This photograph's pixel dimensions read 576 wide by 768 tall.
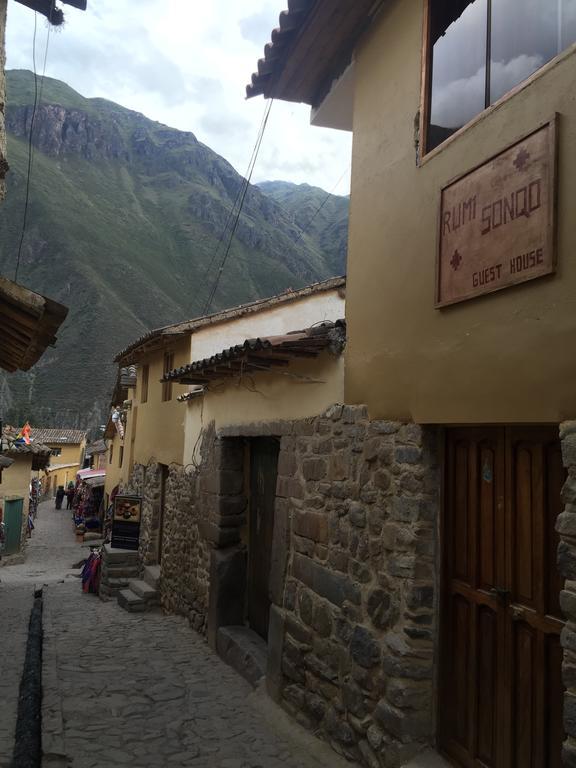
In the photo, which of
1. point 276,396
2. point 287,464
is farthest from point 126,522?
point 287,464

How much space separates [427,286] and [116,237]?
76611 mm

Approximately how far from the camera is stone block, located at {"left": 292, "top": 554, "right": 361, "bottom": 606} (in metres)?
4.00

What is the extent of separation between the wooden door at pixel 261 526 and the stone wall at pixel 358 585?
109 cm

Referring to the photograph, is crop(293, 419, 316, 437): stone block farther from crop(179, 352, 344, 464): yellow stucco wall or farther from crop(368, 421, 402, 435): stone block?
crop(368, 421, 402, 435): stone block

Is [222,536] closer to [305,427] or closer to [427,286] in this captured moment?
[305,427]

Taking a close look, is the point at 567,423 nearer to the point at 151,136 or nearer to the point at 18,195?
the point at 18,195

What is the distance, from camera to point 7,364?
698 centimetres

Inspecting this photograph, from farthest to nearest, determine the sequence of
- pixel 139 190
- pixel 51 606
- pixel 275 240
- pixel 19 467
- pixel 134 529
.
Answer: pixel 139 190 < pixel 275 240 < pixel 19 467 < pixel 134 529 < pixel 51 606

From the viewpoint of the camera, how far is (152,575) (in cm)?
988

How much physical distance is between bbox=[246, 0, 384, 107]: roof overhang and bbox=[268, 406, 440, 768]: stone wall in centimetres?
291

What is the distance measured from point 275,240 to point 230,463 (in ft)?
262

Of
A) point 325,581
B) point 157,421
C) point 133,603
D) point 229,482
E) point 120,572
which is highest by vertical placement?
point 157,421

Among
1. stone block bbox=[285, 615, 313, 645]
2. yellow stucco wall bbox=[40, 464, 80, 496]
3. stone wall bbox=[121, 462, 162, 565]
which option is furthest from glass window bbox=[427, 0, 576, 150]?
yellow stucco wall bbox=[40, 464, 80, 496]

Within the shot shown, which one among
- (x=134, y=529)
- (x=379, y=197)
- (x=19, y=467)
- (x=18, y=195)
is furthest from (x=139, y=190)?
(x=379, y=197)
